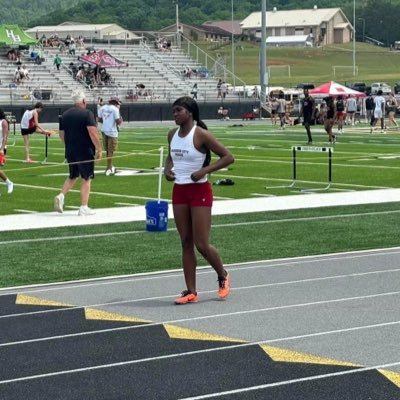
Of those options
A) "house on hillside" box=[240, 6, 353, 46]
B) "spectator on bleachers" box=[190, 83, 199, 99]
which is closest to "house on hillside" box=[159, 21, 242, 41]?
"house on hillside" box=[240, 6, 353, 46]

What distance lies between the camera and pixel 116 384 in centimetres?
770

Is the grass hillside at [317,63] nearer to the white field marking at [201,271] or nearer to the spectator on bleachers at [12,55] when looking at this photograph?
the spectator on bleachers at [12,55]

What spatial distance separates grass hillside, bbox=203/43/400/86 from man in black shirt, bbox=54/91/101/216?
303ft

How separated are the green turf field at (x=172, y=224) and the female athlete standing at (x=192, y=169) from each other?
2.11 metres

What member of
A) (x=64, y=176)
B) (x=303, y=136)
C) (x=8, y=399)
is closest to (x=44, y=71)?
(x=303, y=136)

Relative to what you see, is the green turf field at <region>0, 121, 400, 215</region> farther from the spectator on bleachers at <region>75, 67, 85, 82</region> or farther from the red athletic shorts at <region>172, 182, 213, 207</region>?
the spectator on bleachers at <region>75, 67, 85, 82</region>

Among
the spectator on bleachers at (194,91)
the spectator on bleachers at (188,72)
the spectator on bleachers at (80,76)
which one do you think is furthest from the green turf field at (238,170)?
the spectator on bleachers at (188,72)

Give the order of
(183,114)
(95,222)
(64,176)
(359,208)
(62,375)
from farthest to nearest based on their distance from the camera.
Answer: (64,176), (359,208), (95,222), (183,114), (62,375)

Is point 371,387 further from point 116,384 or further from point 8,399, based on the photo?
point 8,399

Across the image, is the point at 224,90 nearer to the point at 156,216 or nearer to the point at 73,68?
the point at 73,68

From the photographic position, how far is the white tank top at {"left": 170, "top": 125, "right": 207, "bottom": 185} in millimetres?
10359

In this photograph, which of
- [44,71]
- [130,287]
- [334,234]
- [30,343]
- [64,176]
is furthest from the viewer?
[44,71]

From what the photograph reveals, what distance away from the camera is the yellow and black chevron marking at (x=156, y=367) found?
748 cm

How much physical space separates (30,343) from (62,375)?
3.62ft
